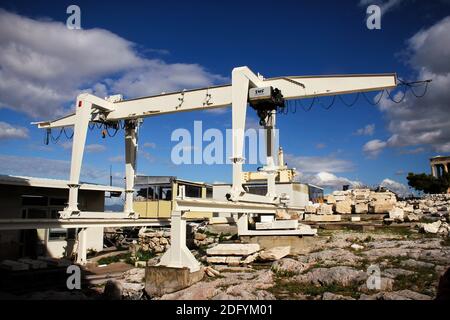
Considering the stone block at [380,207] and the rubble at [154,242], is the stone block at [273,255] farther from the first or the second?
the stone block at [380,207]

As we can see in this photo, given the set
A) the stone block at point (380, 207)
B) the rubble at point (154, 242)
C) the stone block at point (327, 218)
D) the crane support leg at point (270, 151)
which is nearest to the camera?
the crane support leg at point (270, 151)

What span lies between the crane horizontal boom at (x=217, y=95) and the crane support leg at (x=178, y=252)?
6.40 m

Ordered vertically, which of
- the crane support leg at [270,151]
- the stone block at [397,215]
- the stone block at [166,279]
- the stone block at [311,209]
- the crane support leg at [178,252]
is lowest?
the stone block at [166,279]

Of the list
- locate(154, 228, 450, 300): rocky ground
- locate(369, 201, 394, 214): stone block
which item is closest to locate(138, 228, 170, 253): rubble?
locate(154, 228, 450, 300): rocky ground

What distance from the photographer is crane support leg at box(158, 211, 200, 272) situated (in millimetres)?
8656

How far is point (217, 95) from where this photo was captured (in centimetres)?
1413

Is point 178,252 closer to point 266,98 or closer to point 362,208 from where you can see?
point 266,98

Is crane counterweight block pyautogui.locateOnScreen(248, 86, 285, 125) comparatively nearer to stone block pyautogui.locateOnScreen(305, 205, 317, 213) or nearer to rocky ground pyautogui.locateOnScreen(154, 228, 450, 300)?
rocky ground pyautogui.locateOnScreen(154, 228, 450, 300)

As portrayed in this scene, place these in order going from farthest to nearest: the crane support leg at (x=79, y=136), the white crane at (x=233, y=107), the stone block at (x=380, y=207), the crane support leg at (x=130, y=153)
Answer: the stone block at (x=380, y=207), the crane support leg at (x=130, y=153), the crane support leg at (x=79, y=136), the white crane at (x=233, y=107)

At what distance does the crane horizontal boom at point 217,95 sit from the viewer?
493 inches

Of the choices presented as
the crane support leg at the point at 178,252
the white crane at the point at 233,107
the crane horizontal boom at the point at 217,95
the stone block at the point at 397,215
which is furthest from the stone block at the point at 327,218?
the crane support leg at the point at 178,252

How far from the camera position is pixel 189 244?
16969 millimetres
